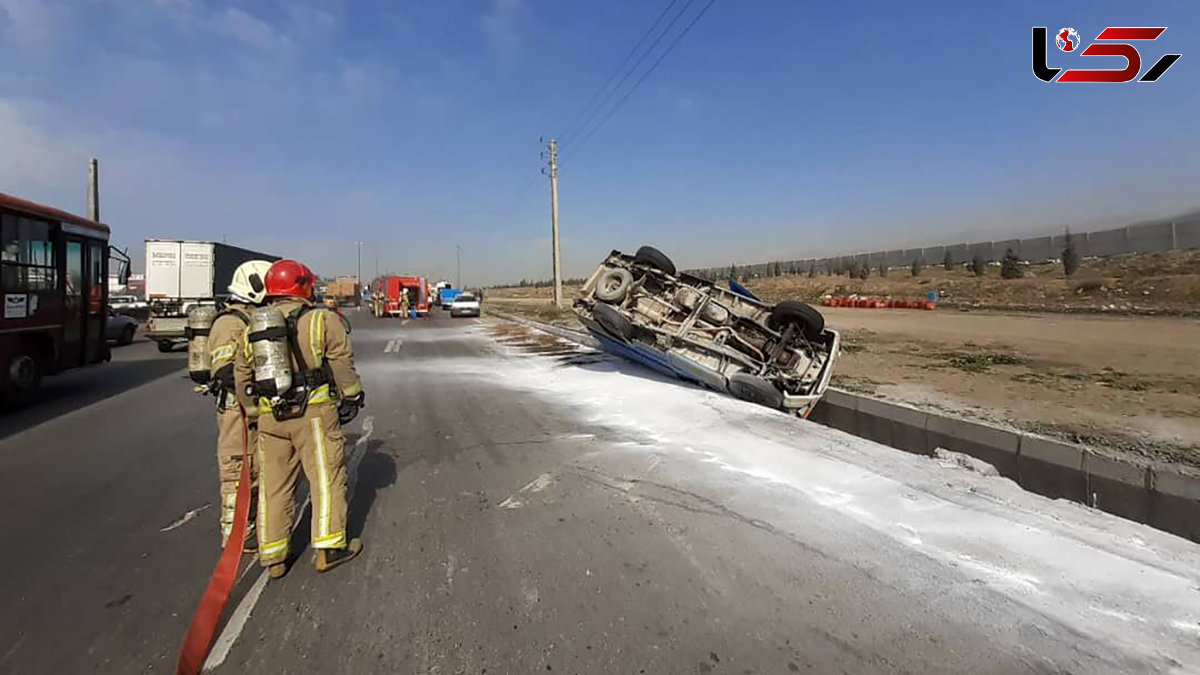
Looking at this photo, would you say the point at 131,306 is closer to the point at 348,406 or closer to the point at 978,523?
the point at 348,406

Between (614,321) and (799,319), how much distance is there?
294 cm

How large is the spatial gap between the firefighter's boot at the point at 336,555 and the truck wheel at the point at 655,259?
7.55m

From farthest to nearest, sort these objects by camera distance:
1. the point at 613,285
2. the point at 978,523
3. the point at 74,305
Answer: the point at 613,285 < the point at 74,305 < the point at 978,523

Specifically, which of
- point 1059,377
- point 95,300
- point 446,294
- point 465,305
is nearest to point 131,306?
point 465,305

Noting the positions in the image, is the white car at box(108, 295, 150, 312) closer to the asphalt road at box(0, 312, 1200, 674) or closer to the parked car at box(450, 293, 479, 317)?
the parked car at box(450, 293, 479, 317)

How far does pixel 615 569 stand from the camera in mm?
3441

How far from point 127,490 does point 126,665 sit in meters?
3.01

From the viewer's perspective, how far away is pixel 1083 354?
38.3 feet

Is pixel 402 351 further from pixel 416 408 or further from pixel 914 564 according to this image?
pixel 914 564

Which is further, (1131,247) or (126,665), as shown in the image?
(1131,247)

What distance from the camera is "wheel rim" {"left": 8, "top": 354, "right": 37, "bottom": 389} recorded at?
8.01 metres

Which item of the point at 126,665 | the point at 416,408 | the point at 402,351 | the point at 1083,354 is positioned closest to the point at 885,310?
the point at 1083,354

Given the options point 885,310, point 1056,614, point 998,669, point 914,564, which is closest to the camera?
point 998,669

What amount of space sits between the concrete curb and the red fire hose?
6701 mm
